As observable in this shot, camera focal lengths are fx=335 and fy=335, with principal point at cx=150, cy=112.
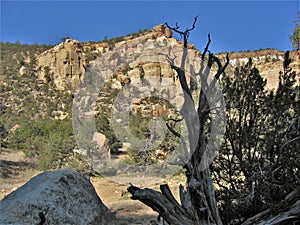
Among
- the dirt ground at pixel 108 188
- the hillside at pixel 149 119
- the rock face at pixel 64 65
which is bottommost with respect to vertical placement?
the dirt ground at pixel 108 188

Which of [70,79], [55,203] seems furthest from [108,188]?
[70,79]

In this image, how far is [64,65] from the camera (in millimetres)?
37594

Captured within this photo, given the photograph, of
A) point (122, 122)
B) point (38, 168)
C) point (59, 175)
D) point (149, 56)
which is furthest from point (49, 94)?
point (59, 175)

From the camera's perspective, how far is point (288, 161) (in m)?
3.74

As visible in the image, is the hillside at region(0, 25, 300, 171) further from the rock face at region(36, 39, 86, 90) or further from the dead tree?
the dead tree

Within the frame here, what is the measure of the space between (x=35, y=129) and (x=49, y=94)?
11033 millimetres

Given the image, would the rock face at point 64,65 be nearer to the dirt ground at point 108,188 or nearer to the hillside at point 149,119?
the hillside at point 149,119

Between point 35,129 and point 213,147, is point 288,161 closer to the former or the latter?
point 213,147

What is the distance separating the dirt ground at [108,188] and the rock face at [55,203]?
3.58 feet

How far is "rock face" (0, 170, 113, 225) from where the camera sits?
3602 millimetres

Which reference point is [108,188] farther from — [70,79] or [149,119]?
[70,79]

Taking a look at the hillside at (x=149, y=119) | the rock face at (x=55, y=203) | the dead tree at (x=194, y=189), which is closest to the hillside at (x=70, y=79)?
the hillside at (x=149, y=119)

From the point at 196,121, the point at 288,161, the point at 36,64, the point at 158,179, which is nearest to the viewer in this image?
the point at 196,121

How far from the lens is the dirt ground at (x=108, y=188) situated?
6.91m
